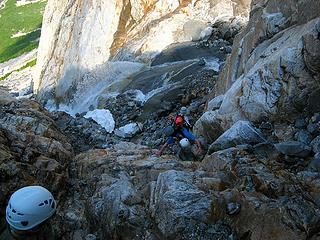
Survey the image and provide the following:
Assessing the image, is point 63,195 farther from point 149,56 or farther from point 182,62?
point 149,56

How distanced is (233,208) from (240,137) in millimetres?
2549

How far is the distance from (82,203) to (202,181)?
2.89 meters

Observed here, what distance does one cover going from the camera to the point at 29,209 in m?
4.62

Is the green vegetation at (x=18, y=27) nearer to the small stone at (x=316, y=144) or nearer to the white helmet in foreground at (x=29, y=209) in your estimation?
the small stone at (x=316, y=144)

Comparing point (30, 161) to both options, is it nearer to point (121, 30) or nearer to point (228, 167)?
point (228, 167)

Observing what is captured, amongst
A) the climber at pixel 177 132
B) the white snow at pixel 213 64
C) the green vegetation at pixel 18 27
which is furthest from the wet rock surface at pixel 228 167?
the green vegetation at pixel 18 27

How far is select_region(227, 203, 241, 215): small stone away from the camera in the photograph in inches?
244

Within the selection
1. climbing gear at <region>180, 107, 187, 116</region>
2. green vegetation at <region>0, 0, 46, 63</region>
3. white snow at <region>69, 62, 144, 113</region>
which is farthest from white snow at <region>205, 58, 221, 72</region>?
green vegetation at <region>0, 0, 46, 63</region>

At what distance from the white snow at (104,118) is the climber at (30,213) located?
1236cm

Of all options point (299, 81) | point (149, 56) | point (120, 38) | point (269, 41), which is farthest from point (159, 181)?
point (120, 38)

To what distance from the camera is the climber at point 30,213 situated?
4.56 meters

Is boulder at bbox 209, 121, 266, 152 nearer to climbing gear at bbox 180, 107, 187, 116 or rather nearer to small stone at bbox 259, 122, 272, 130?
small stone at bbox 259, 122, 272, 130

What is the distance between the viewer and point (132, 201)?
7.20 metres

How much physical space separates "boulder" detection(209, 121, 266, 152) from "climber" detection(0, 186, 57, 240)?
4596 millimetres
